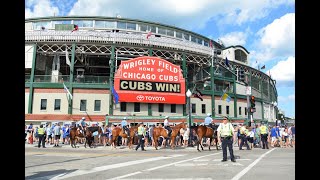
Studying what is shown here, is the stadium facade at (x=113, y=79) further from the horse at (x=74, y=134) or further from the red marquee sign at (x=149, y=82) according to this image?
the horse at (x=74, y=134)

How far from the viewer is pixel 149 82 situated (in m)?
36.8

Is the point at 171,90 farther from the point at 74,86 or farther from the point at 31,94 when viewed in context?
the point at 31,94

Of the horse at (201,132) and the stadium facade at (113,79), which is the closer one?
the horse at (201,132)

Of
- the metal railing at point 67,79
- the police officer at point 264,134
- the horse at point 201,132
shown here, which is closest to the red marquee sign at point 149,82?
the metal railing at point 67,79

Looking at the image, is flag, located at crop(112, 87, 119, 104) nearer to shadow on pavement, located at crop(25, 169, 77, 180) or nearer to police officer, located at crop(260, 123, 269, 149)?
police officer, located at crop(260, 123, 269, 149)

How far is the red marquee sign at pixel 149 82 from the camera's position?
1407 inches

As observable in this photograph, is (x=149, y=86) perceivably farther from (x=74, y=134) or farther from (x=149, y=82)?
(x=74, y=134)

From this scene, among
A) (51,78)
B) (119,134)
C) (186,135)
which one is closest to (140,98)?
(51,78)

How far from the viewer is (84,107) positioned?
36.1 m

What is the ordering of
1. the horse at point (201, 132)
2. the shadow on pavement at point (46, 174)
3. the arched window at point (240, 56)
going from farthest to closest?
the arched window at point (240, 56), the horse at point (201, 132), the shadow on pavement at point (46, 174)

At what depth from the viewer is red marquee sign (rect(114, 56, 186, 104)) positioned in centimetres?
3575
